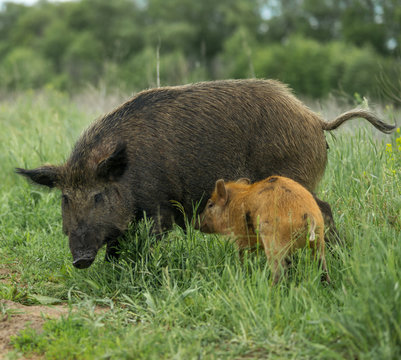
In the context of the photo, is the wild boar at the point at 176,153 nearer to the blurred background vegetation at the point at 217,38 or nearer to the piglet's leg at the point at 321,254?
the piglet's leg at the point at 321,254

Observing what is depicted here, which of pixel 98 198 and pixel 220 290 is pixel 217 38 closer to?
pixel 98 198

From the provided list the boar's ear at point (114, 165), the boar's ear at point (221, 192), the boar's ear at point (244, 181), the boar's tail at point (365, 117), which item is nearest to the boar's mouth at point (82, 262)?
the boar's ear at point (114, 165)

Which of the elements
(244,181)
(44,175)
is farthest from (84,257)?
(244,181)

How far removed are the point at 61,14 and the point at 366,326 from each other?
92865 millimetres

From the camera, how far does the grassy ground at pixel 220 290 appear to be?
10.4 feet

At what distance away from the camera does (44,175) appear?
4.88 m

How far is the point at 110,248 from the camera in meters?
5.01

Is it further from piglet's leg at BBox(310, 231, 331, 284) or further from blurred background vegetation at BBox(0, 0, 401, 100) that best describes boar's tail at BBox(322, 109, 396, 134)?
blurred background vegetation at BBox(0, 0, 401, 100)

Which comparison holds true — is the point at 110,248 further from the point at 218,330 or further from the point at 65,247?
the point at 218,330

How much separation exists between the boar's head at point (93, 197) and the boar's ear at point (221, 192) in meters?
0.81

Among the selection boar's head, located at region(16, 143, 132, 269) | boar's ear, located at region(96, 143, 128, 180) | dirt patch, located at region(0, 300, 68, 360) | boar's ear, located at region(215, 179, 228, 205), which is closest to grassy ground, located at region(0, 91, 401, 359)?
dirt patch, located at region(0, 300, 68, 360)

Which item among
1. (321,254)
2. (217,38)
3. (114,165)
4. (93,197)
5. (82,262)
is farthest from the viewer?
(217,38)

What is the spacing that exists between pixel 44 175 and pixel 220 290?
2.03 m

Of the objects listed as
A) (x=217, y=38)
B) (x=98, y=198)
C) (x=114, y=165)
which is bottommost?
(x=98, y=198)
